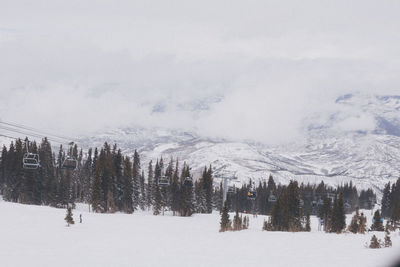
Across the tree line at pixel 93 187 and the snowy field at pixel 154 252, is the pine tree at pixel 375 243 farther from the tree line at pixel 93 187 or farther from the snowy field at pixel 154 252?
the tree line at pixel 93 187

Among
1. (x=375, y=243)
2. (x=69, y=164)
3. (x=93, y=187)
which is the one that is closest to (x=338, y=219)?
(x=375, y=243)

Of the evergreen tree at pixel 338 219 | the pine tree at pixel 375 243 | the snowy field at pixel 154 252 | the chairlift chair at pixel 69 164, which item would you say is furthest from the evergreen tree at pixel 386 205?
the pine tree at pixel 375 243

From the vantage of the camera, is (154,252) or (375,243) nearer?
(375,243)

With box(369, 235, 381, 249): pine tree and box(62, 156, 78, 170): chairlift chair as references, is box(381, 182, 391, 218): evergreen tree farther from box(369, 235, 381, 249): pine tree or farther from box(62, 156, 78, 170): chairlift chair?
box(369, 235, 381, 249): pine tree

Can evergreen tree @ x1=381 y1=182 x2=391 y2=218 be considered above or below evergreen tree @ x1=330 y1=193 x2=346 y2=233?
above

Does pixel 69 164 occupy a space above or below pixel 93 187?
above

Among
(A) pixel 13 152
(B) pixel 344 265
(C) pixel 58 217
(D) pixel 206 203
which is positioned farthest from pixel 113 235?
(D) pixel 206 203

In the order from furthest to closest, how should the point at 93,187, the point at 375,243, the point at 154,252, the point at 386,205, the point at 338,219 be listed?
Result: the point at 386,205 → the point at 93,187 → the point at 338,219 → the point at 154,252 → the point at 375,243

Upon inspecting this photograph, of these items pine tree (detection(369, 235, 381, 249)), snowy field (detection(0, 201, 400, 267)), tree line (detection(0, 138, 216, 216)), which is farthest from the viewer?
tree line (detection(0, 138, 216, 216))

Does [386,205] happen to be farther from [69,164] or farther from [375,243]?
[375,243]

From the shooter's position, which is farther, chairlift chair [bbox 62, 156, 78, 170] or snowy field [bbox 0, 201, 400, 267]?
chairlift chair [bbox 62, 156, 78, 170]

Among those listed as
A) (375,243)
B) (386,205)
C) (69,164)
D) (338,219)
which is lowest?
(375,243)

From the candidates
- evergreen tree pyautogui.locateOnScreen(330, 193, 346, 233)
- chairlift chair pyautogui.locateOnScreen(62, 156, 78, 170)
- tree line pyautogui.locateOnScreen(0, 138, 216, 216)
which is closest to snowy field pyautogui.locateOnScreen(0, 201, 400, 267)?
chairlift chair pyautogui.locateOnScreen(62, 156, 78, 170)

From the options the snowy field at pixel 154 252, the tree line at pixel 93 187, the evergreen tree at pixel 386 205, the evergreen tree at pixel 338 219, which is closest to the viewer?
the snowy field at pixel 154 252
